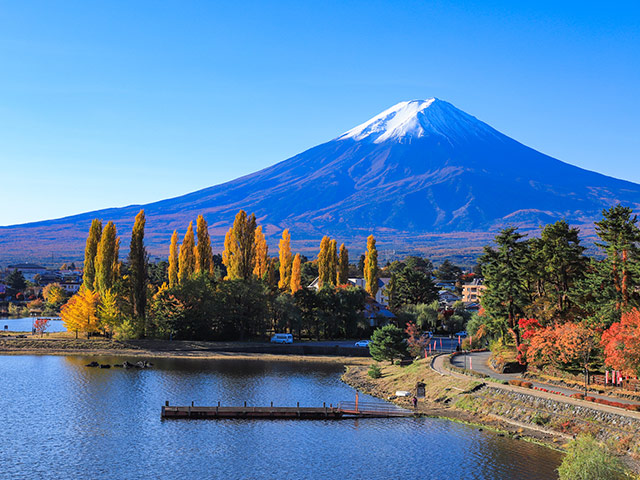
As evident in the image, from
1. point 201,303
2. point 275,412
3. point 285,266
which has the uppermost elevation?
point 285,266

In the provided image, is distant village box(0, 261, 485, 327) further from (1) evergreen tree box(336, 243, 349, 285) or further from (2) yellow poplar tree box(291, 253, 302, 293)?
(2) yellow poplar tree box(291, 253, 302, 293)

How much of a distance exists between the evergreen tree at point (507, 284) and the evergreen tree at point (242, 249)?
38568mm

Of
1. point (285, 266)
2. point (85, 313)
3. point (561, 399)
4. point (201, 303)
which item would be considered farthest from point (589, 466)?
point (285, 266)

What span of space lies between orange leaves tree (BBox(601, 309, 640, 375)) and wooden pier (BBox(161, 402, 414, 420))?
44.8ft

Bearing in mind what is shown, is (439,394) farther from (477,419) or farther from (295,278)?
(295,278)

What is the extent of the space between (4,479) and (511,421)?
94.7ft

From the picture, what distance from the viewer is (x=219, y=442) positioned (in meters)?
40.2

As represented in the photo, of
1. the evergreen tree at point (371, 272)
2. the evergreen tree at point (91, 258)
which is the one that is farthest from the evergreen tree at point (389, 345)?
the evergreen tree at point (91, 258)

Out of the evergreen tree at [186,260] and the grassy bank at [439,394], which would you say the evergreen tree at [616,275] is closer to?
the grassy bank at [439,394]

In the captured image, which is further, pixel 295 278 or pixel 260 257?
pixel 260 257

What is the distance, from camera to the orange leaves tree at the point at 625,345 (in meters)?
40.8

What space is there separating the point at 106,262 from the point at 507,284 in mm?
52049

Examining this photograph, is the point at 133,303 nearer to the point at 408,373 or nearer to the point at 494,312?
the point at 408,373

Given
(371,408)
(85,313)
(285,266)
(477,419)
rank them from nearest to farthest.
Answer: (477,419), (371,408), (85,313), (285,266)
